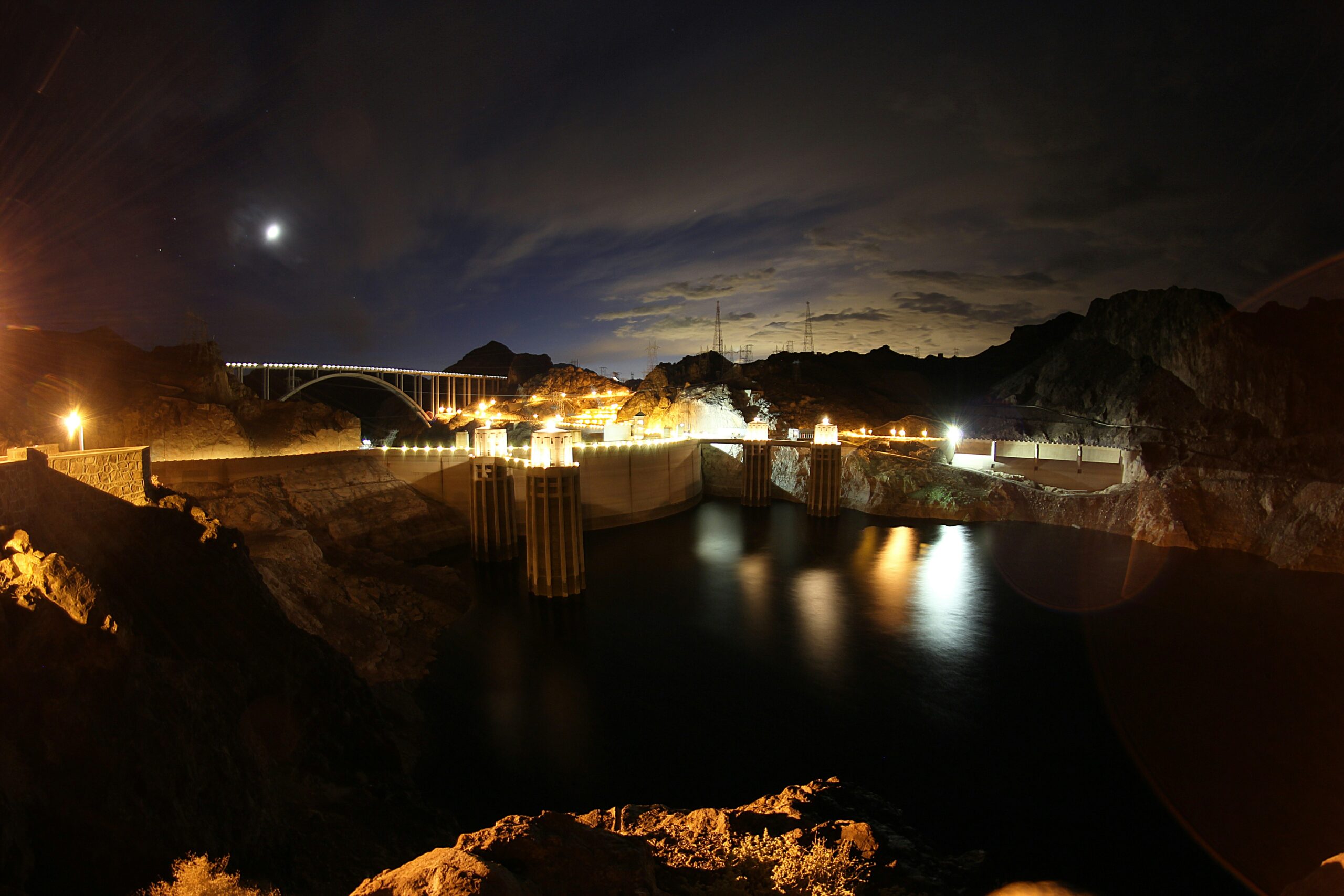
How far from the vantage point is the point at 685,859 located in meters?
5.66

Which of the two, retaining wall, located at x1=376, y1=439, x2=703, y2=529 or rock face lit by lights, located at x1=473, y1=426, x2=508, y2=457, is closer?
rock face lit by lights, located at x1=473, y1=426, x2=508, y2=457

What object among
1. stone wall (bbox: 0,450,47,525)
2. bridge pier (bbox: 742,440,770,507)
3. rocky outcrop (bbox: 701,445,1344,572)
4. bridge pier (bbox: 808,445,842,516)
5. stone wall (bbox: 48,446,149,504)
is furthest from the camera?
bridge pier (bbox: 742,440,770,507)

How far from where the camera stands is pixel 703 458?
43.0m

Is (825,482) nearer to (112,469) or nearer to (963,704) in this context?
(963,704)

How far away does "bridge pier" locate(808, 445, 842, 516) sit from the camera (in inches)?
1364

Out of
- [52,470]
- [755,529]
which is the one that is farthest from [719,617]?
[52,470]

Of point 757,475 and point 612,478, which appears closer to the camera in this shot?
point 612,478

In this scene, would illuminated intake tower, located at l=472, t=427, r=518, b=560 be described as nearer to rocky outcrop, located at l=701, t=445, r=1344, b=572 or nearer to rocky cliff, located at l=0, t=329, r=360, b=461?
rocky cliff, located at l=0, t=329, r=360, b=461

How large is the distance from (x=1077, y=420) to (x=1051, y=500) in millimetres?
12884

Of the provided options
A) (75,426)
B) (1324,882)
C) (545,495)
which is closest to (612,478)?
(545,495)

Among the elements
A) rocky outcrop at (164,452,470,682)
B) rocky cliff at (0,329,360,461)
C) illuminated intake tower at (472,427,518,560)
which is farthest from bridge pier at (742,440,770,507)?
rocky cliff at (0,329,360,461)

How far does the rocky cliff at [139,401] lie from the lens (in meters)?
21.4

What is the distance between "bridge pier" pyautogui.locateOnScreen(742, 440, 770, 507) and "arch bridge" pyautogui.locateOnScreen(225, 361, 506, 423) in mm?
27457

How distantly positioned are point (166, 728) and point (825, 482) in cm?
3248
